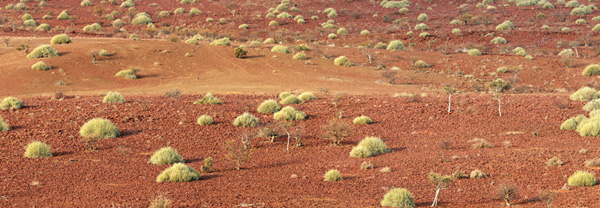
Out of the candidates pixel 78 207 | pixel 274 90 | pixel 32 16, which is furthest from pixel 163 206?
pixel 32 16

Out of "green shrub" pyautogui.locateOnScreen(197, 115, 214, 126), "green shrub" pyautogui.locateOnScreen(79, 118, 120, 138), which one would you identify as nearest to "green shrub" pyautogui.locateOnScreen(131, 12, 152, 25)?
"green shrub" pyautogui.locateOnScreen(197, 115, 214, 126)

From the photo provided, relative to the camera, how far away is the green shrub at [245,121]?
2002 cm

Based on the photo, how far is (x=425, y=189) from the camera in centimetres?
1270

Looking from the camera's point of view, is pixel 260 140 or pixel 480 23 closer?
pixel 260 140

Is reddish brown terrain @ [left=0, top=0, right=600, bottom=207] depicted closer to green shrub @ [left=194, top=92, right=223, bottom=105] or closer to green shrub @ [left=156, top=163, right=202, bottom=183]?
green shrub @ [left=156, top=163, right=202, bottom=183]

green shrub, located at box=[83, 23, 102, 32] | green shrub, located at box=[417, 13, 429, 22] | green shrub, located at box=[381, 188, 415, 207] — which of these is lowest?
green shrub, located at box=[417, 13, 429, 22]

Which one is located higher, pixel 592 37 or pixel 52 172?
pixel 52 172

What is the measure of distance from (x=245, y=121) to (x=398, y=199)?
9844mm

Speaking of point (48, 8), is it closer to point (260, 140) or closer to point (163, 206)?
point (260, 140)

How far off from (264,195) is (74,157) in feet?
21.3

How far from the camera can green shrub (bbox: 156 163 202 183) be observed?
13.2m

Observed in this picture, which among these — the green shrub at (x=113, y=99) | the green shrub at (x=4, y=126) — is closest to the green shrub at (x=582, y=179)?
the green shrub at (x=4, y=126)

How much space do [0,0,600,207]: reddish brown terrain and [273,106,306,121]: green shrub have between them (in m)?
0.41

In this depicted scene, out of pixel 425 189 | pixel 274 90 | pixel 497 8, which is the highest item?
pixel 425 189
